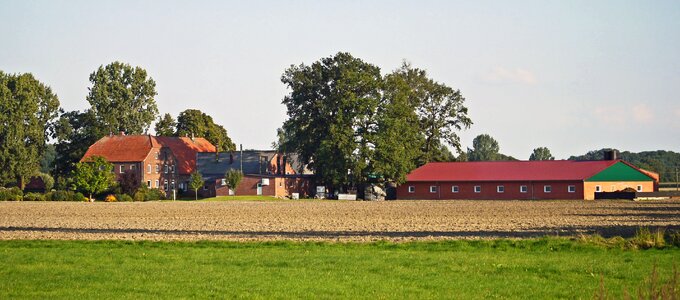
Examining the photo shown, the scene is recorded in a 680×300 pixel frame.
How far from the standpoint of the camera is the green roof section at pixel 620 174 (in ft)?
318

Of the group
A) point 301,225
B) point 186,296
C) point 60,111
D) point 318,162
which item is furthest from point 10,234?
point 60,111

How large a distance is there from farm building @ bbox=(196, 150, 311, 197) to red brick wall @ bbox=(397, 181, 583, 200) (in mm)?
15681

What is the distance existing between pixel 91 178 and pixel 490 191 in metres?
46.5

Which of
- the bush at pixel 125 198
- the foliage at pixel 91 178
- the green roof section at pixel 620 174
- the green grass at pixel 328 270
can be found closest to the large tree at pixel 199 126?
the foliage at pixel 91 178

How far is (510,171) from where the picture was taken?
10131 cm

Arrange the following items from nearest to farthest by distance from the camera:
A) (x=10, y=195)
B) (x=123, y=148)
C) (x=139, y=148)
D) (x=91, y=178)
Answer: (x=10, y=195), (x=91, y=178), (x=139, y=148), (x=123, y=148)

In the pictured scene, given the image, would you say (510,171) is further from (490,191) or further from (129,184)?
(129,184)

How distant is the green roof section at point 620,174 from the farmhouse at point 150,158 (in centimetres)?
5538

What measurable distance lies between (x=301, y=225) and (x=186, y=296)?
2613cm

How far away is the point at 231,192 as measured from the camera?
357ft

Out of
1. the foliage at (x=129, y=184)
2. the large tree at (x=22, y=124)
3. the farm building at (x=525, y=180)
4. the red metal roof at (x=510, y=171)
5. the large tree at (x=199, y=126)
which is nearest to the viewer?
the farm building at (x=525, y=180)

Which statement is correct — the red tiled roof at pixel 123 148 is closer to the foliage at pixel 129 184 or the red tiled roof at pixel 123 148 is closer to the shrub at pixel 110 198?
the foliage at pixel 129 184

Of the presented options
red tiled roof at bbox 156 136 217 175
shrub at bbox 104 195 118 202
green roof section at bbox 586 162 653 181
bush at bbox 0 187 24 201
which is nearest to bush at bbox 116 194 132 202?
shrub at bbox 104 195 118 202

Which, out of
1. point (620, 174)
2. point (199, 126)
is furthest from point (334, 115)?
point (199, 126)
